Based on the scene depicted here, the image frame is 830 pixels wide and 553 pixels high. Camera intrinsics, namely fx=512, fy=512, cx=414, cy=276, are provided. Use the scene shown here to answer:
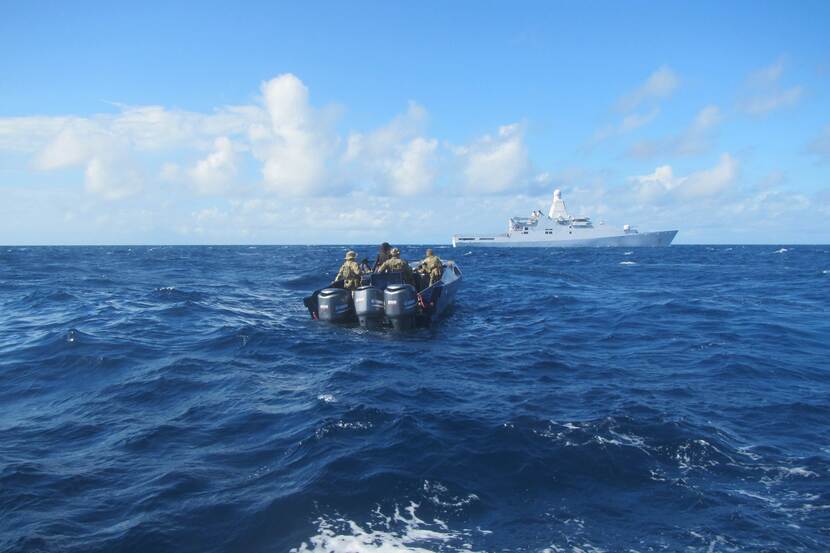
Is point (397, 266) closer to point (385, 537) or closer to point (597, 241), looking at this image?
point (385, 537)

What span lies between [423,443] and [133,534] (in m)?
3.50

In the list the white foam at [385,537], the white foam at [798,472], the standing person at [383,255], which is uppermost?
the standing person at [383,255]

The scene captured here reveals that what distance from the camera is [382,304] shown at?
14961 millimetres

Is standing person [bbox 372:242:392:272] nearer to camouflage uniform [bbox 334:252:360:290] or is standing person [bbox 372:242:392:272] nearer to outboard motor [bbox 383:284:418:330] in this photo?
camouflage uniform [bbox 334:252:360:290]

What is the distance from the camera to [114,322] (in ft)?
52.6

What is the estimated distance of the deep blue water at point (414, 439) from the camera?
5.05m

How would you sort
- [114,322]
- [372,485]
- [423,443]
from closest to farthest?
1. [372,485]
2. [423,443]
3. [114,322]

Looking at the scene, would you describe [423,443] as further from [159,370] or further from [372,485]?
[159,370]

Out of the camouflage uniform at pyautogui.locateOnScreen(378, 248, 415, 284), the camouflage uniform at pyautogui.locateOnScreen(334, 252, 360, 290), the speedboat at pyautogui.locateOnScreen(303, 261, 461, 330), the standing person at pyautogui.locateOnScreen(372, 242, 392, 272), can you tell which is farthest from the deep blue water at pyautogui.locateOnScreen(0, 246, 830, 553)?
the standing person at pyautogui.locateOnScreen(372, 242, 392, 272)

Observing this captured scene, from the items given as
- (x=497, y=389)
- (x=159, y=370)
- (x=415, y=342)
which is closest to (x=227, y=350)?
(x=159, y=370)

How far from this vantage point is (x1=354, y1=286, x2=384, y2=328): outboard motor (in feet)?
48.8

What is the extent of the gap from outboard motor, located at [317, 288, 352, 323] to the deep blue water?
0.56m

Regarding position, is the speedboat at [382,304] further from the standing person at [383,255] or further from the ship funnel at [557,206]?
the ship funnel at [557,206]

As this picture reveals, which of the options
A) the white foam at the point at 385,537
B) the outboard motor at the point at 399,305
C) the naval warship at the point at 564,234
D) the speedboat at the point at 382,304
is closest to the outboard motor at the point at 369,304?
the speedboat at the point at 382,304
